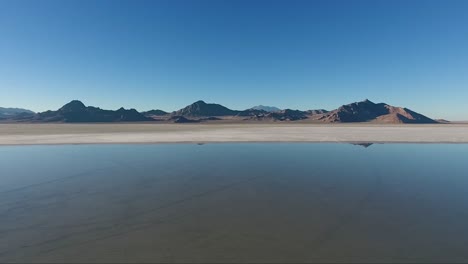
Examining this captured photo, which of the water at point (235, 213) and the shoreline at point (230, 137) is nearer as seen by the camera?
the water at point (235, 213)

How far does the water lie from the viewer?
25.9 ft

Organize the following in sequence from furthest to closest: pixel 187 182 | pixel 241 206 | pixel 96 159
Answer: pixel 96 159 < pixel 187 182 < pixel 241 206

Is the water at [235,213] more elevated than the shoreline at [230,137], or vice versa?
the shoreline at [230,137]

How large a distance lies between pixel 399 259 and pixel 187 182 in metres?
10.6

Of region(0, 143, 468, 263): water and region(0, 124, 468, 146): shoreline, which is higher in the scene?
region(0, 124, 468, 146): shoreline

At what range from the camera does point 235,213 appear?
35.7 ft

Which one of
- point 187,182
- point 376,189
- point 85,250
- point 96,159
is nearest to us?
point 85,250

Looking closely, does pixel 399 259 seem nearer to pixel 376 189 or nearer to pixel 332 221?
pixel 332 221

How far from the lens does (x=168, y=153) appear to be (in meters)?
27.4

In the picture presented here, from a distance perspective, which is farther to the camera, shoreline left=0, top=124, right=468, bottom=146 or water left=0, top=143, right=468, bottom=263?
shoreline left=0, top=124, right=468, bottom=146

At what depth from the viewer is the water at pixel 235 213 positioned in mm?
7895

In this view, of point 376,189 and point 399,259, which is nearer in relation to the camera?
point 399,259

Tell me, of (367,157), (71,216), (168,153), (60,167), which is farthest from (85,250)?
(367,157)

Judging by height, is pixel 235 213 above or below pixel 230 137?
below
